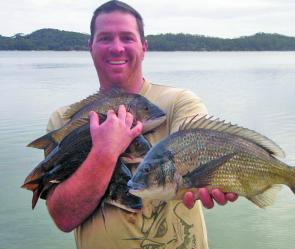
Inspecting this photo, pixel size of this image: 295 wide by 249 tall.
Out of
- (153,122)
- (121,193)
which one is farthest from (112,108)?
(121,193)

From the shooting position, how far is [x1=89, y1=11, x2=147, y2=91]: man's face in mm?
2973

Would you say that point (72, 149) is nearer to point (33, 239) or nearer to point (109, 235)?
point (109, 235)

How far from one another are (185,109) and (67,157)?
2.42 ft

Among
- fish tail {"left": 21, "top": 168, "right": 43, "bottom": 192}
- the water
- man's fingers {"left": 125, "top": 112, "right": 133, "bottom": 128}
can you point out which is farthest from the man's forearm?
the water

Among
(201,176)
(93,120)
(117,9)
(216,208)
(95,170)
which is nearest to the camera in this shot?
(201,176)

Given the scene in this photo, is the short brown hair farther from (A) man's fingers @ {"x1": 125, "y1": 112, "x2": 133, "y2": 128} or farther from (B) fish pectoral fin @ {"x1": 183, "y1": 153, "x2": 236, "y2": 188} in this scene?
(B) fish pectoral fin @ {"x1": 183, "y1": 153, "x2": 236, "y2": 188}

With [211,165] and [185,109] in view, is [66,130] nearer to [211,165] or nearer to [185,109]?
[185,109]

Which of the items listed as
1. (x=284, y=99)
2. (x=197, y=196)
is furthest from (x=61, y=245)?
(x=284, y=99)

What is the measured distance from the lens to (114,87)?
2.92 m

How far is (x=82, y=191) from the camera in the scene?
103 inches

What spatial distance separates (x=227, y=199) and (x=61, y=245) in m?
4.66

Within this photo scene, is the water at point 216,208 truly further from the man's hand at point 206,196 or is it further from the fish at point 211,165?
the man's hand at point 206,196

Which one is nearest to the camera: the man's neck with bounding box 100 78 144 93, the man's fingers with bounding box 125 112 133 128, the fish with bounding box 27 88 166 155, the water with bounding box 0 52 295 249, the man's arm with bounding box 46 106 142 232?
the man's arm with bounding box 46 106 142 232

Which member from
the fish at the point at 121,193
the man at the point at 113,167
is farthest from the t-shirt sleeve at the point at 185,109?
the fish at the point at 121,193
